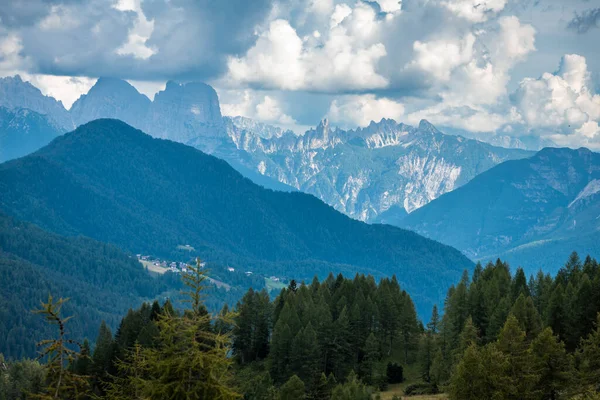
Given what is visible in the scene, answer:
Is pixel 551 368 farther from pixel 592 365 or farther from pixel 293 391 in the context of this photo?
pixel 293 391

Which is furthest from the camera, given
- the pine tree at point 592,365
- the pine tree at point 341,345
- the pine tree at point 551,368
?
the pine tree at point 341,345

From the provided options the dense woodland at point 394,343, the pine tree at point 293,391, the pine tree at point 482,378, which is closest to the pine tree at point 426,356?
the dense woodland at point 394,343

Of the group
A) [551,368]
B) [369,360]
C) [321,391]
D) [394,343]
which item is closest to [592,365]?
[551,368]

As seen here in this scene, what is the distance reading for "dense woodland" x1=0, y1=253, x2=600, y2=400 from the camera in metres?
60.3

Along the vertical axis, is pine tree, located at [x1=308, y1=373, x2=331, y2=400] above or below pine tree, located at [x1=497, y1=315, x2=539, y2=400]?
below

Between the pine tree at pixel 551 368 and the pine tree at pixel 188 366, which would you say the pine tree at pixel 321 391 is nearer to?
the pine tree at pixel 551 368

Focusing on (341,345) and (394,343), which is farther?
(394,343)

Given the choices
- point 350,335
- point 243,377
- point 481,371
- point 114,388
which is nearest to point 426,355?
point 350,335

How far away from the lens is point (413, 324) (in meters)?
121

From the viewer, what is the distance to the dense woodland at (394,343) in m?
60.3

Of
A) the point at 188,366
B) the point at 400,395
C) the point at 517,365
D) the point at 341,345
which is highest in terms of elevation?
the point at 341,345

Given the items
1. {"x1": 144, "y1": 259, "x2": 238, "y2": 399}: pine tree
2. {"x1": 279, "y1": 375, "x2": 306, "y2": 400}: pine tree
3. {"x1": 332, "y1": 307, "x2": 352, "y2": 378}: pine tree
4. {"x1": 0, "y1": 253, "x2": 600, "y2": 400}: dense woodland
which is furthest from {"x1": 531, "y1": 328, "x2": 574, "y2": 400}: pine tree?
{"x1": 332, "y1": 307, "x2": 352, "y2": 378}: pine tree

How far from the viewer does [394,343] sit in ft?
403

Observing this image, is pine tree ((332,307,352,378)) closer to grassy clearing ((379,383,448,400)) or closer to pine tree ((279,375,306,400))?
grassy clearing ((379,383,448,400))
